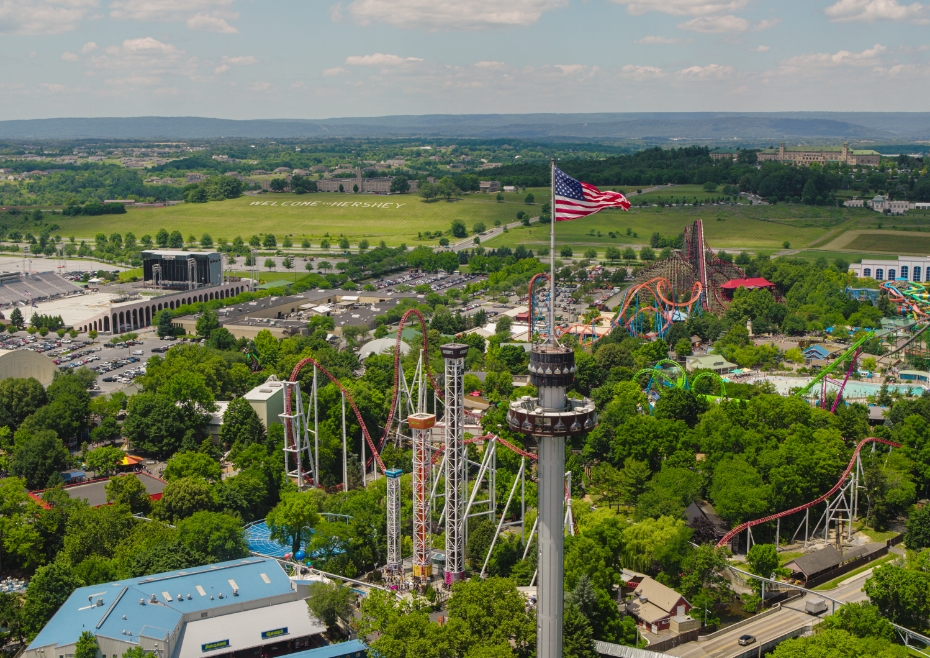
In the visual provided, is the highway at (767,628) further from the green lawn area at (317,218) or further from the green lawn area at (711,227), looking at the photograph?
the green lawn area at (317,218)

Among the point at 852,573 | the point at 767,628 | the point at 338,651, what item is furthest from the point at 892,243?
the point at 338,651

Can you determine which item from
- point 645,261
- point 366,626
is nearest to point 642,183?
point 645,261

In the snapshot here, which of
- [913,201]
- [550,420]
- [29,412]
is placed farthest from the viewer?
[913,201]

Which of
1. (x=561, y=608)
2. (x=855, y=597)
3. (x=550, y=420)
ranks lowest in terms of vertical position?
(x=855, y=597)

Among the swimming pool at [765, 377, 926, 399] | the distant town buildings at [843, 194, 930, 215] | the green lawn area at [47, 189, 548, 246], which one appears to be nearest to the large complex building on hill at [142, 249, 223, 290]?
the green lawn area at [47, 189, 548, 246]

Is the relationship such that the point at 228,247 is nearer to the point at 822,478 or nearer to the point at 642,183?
the point at 642,183

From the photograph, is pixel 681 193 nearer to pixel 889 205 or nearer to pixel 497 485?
pixel 889 205
